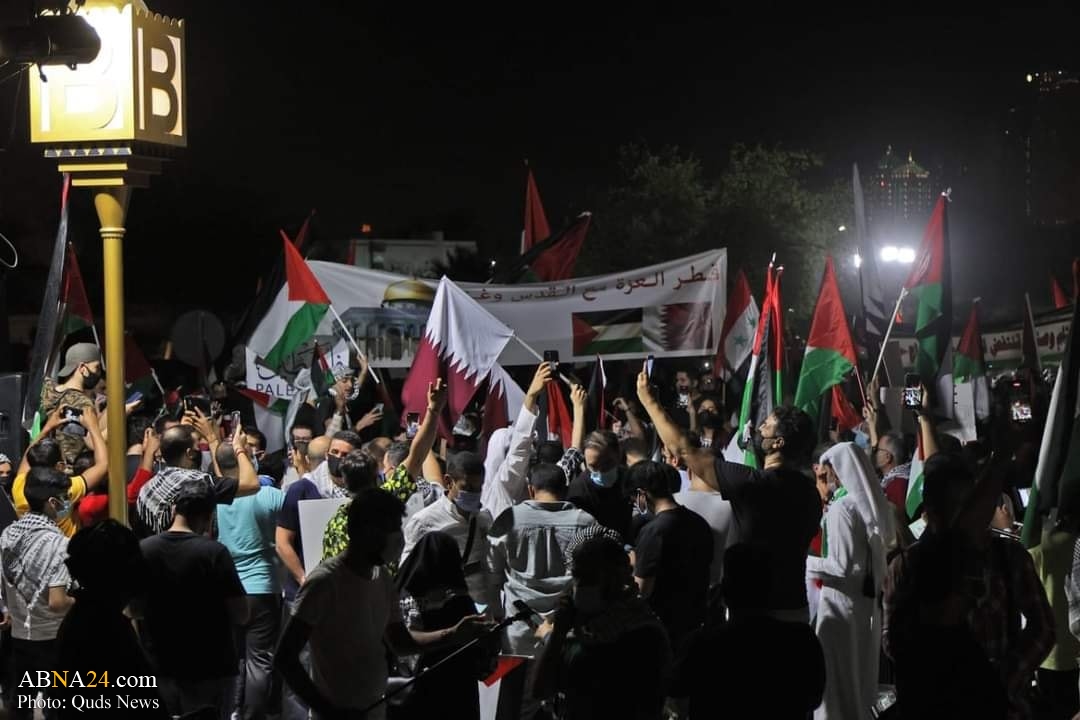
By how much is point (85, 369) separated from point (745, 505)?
569 cm

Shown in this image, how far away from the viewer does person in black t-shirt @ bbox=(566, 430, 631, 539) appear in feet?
30.1

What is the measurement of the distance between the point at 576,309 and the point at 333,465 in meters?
5.92

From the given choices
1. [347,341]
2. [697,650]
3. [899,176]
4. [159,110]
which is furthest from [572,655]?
[899,176]

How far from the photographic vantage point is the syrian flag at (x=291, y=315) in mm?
13523

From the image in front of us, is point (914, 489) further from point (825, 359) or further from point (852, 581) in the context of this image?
point (825, 359)

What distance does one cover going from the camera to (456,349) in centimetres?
1247

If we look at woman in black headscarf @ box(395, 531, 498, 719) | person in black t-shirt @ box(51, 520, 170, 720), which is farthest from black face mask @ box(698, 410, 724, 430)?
person in black t-shirt @ box(51, 520, 170, 720)

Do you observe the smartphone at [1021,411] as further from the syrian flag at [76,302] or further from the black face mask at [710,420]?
the syrian flag at [76,302]

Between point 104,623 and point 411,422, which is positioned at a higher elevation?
point 411,422

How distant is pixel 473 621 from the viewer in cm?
631

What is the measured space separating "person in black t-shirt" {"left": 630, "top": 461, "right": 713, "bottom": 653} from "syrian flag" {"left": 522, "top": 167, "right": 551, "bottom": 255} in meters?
10.6

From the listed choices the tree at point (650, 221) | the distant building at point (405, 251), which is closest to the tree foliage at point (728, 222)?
the tree at point (650, 221)

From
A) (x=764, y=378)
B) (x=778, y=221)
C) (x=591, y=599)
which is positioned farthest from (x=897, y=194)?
(x=591, y=599)

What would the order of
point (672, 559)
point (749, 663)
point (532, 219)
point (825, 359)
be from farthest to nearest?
point (532, 219) → point (825, 359) → point (672, 559) → point (749, 663)
